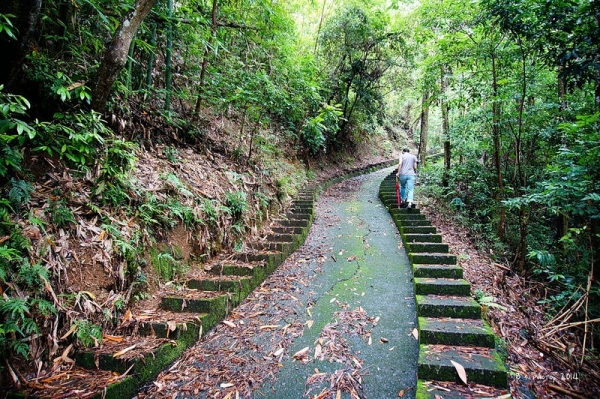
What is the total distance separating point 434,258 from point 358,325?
2084 mm

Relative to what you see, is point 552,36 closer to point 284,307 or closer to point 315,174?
point 284,307

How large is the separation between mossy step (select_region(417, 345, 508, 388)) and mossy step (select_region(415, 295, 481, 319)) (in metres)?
0.57

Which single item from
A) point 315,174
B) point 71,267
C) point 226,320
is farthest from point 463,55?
point 71,267

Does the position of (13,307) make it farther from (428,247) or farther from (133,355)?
(428,247)

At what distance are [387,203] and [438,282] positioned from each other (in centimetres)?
533

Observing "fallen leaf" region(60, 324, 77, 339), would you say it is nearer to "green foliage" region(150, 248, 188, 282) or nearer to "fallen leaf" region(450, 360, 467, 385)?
"green foliage" region(150, 248, 188, 282)

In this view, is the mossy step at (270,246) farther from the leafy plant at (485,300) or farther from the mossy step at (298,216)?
the leafy plant at (485,300)

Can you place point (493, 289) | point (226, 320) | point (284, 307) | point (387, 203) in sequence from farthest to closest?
point (387, 203)
point (493, 289)
point (284, 307)
point (226, 320)

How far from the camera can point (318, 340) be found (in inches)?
142

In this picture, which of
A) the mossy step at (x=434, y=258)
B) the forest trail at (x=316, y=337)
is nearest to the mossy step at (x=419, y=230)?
the forest trail at (x=316, y=337)

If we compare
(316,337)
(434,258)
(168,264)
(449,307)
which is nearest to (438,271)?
(434,258)

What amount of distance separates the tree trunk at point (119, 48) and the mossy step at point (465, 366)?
4819 mm

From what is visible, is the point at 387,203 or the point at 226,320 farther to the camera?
the point at 387,203

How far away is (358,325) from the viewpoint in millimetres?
3869
